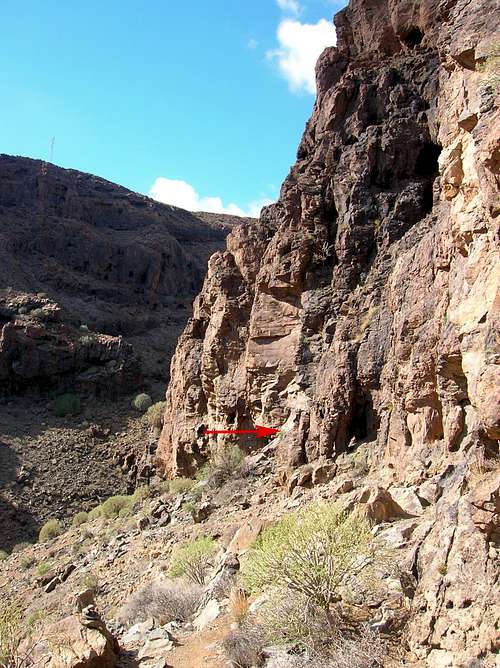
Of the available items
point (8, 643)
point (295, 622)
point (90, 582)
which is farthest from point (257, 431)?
point (295, 622)

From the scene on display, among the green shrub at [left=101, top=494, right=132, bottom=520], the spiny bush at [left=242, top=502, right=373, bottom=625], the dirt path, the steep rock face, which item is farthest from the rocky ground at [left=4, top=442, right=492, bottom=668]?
the steep rock face

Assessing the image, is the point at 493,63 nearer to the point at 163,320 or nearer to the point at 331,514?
the point at 331,514

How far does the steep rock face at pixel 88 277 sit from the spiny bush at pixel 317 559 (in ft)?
107

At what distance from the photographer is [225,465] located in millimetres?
19688

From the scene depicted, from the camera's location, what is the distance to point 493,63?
27.4 feet

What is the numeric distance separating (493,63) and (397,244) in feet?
27.2

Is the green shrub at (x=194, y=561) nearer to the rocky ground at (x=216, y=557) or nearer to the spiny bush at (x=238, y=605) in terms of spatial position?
the rocky ground at (x=216, y=557)

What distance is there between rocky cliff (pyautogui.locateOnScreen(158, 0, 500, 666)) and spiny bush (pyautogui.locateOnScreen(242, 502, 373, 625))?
36.8 inches

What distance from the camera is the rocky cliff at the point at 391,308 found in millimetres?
7183

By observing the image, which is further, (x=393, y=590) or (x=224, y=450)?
(x=224, y=450)

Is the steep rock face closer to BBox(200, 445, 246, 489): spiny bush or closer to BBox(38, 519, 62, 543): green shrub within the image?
BBox(38, 519, 62, 543): green shrub

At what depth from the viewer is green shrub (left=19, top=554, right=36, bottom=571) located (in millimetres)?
21484

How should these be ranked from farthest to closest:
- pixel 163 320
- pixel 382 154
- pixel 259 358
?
pixel 163 320 < pixel 259 358 < pixel 382 154

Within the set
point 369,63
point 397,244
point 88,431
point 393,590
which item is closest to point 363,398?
point 397,244
